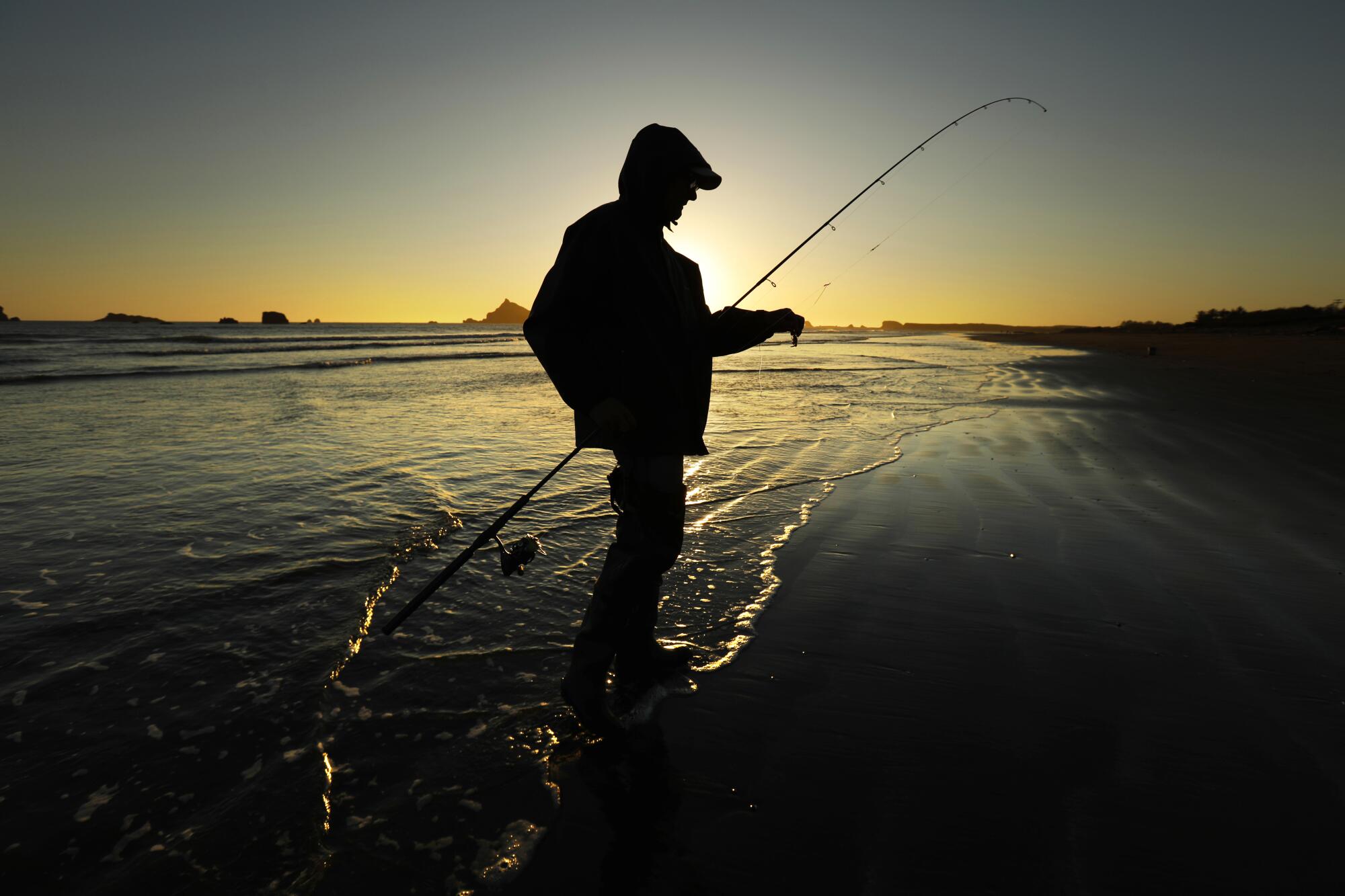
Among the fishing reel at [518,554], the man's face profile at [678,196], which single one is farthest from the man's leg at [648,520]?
the man's face profile at [678,196]

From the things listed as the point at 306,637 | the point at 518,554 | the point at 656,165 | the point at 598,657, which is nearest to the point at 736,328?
the point at 656,165

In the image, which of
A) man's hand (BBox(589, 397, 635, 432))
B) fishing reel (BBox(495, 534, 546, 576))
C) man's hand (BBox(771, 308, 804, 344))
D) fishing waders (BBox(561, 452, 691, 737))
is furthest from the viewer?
man's hand (BBox(771, 308, 804, 344))

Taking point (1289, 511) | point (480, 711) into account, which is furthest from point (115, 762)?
point (1289, 511)

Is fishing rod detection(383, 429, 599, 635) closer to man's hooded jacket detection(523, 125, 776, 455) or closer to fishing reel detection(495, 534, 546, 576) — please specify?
fishing reel detection(495, 534, 546, 576)

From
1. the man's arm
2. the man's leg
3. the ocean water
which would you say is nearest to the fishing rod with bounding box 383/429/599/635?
the man's leg

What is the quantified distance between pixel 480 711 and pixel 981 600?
2.87 m

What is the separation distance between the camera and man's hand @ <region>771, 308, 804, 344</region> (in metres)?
3.14

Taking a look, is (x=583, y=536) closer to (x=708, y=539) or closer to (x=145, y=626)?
(x=708, y=539)

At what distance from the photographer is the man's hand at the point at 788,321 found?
3.14 m

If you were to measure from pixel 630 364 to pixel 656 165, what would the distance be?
0.81 m

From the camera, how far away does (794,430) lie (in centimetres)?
1057

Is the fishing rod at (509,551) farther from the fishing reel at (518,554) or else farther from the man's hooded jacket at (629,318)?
the man's hooded jacket at (629,318)

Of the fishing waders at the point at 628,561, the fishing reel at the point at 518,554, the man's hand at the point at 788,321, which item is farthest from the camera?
the man's hand at the point at 788,321

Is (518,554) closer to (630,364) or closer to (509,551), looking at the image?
(509,551)
